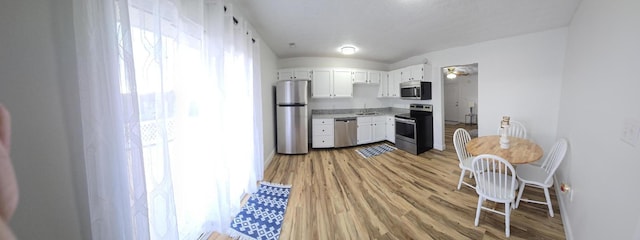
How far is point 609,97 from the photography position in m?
1.18

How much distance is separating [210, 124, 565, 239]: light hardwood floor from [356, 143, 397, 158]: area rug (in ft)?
1.89

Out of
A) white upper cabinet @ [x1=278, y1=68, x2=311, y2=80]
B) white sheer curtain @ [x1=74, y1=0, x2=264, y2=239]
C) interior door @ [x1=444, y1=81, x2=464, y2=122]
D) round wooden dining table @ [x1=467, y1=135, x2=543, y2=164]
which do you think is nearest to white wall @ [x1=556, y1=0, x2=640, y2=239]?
round wooden dining table @ [x1=467, y1=135, x2=543, y2=164]

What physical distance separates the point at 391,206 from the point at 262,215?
142 cm

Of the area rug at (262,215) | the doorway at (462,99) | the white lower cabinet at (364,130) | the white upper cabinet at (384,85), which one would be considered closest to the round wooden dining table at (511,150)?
the area rug at (262,215)

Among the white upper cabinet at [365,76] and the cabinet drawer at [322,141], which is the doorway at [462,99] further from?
the cabinet drawer at [322,141]

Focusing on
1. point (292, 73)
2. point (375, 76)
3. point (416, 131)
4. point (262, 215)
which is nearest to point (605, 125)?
point (416, 131)

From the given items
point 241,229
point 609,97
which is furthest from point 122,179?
point 609,97

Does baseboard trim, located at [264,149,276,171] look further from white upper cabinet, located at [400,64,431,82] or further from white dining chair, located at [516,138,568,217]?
white upper cabinet, located at [400,64,431,82]

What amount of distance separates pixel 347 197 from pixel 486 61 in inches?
136

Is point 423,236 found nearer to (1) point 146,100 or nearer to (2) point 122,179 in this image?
(2) point 122,179

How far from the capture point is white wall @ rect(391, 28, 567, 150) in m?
2.72

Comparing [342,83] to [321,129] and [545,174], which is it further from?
[545,174]

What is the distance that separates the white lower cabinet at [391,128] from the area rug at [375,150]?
244 mm

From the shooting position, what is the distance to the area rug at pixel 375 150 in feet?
12.9
